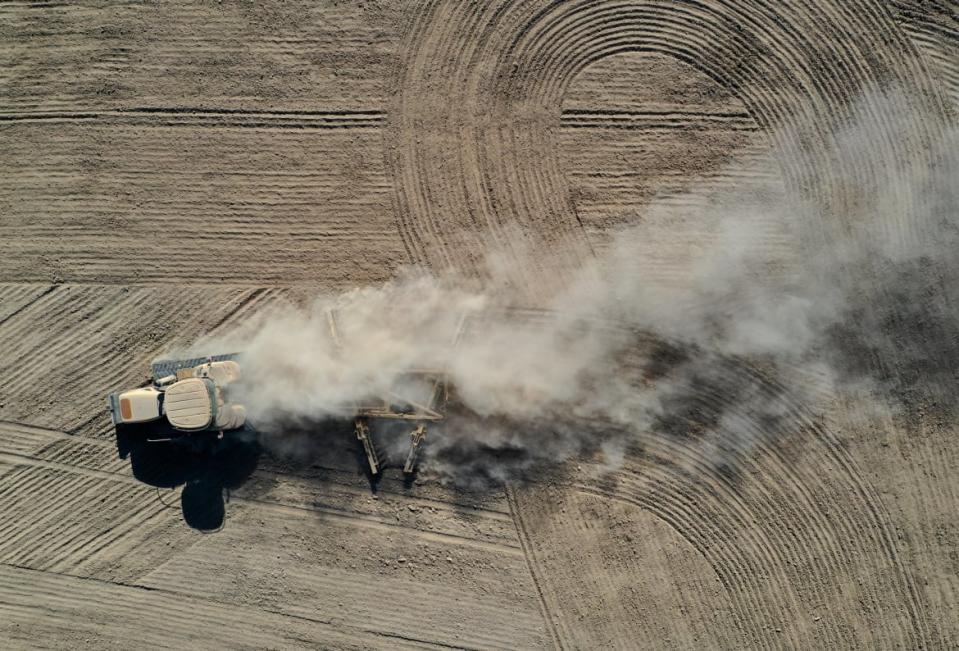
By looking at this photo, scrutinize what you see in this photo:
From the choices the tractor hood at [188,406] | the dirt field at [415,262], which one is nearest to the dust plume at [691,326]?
the dirt field at [415,262]

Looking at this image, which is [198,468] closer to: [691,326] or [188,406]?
[188,406]

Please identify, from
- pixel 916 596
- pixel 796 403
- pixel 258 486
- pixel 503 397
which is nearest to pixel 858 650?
pixel 916 596

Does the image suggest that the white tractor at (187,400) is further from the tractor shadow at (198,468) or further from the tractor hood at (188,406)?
the tractor shadow at (198,468)

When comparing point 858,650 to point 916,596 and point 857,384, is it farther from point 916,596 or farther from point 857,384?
point 857,384

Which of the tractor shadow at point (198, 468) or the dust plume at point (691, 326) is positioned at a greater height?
the dust plume at point (691, 326)

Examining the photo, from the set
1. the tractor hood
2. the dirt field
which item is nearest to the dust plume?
the dirt field

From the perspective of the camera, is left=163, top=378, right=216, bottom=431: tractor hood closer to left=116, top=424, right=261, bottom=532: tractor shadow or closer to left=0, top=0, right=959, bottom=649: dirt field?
left=116, top=424, right=261, bottom=532: tractor shadow
